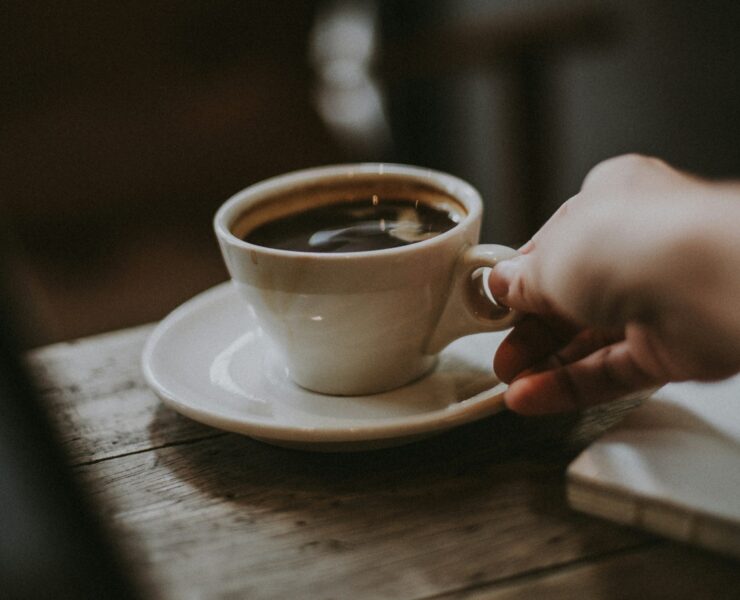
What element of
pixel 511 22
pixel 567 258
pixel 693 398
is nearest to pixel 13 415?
pixel 567 258

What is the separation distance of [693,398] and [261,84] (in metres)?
2.63

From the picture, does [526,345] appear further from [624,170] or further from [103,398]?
[103,398]

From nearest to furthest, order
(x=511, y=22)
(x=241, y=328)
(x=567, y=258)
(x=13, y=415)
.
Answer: (x=13, y=415) → (x=567, y=258) → (x=241, y=328) → (x=511, y=22)

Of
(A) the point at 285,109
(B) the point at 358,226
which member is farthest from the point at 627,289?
(A) the point at 285,109

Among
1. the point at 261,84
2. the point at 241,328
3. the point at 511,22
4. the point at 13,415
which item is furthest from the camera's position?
the point at 261,84

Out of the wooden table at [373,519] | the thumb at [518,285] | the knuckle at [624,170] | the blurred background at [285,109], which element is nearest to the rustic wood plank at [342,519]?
the wooden table at [373,519]

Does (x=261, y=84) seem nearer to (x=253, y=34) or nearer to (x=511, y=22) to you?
(x=253, y=34)

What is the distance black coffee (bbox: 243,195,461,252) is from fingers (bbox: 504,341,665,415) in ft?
0.60

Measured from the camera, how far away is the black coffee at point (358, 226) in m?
0.67

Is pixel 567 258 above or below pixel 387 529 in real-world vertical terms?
above

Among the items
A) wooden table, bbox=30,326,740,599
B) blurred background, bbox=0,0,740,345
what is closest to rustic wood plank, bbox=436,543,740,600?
wooden table, bbox=30,326,740,599

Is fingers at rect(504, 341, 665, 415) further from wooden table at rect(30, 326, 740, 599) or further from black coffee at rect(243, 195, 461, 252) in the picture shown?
black coffee at rect(243, 195, 461, 252)

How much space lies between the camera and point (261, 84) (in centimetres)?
291

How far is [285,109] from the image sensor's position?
9.72ft
